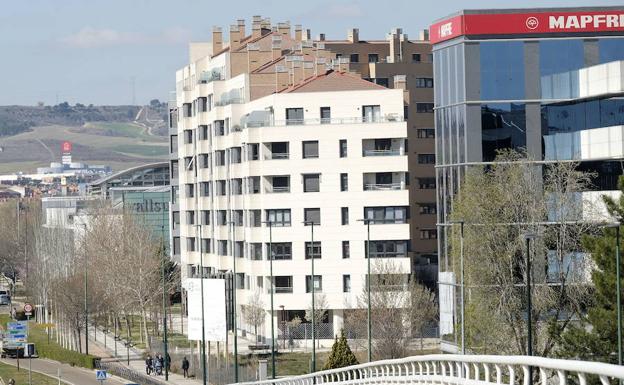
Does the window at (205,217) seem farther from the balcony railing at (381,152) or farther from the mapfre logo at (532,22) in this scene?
the mapfre logo at (532,22)

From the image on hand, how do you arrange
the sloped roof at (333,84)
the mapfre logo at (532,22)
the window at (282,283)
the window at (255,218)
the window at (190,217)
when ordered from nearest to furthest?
1. the mapfre logo at (532,22)
2. the window at (282,283)
3. the window at (255,218)
4. the sloped roof at (333,84)
5. the window at (190,217)

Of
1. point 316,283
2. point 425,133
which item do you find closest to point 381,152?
point 316,283

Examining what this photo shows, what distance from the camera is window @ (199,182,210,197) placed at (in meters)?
130

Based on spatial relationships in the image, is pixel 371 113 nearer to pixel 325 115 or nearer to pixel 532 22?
pixel 325 115

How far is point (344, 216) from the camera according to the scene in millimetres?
109875

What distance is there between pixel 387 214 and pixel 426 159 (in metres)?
18.2

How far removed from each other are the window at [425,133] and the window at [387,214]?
20.9m

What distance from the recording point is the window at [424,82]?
455ft

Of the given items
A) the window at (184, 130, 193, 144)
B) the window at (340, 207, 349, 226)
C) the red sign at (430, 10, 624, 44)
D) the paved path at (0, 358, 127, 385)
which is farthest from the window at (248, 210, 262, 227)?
the red sign at (430, 10, 624, 44)

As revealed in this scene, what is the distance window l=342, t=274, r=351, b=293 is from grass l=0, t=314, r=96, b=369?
16.3 meters

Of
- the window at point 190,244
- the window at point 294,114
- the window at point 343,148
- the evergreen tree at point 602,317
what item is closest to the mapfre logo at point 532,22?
the evergreen tree at point 602,317

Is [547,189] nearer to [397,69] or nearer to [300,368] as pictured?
[300,368]

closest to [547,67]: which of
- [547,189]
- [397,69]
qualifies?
[547,189]

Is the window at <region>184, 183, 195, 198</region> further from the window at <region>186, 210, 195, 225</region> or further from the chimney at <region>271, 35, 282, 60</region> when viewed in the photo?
the chimney at <region>271, 35, 282, 60</region>
